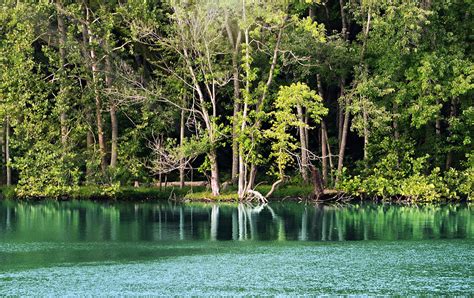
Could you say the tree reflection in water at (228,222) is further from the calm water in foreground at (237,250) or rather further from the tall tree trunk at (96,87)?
the tall tree trunk at (96,87)

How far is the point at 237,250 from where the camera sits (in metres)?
26.4

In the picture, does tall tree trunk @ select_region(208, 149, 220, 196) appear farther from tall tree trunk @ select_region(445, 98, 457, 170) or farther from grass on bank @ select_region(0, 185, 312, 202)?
tall tree trunk @ select_region(445, 98, 457, 170)

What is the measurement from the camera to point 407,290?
65.5 feet

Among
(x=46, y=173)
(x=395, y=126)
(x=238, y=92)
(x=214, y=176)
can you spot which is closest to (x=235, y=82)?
(x=238, y=92)

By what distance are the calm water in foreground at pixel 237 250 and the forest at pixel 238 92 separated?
371cm

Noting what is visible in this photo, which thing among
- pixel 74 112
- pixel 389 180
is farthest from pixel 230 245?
pixel 74 112

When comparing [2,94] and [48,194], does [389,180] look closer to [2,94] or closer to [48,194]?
[48,194]

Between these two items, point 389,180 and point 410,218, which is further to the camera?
point 389,180

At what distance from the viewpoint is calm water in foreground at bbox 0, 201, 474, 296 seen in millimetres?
20562

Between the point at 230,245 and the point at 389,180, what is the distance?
16.0 metres

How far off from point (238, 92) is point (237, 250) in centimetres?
1772

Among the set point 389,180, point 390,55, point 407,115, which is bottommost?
point 389,180

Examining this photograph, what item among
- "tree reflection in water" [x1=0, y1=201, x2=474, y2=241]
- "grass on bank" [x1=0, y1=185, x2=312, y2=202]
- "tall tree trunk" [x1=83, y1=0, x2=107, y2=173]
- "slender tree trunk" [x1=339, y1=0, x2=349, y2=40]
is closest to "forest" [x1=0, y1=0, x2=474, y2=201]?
"tall tree trunk" [x1=83, y1=0, x2=107, y2=173]

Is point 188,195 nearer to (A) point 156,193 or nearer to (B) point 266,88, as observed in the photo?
(A) point 156,193
